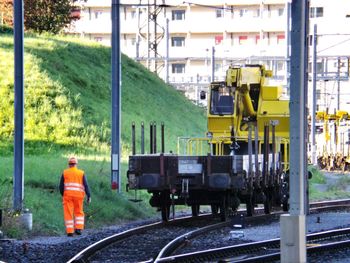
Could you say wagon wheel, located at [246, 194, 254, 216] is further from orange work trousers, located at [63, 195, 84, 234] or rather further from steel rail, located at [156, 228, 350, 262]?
steel rail, located at [156, 228, 350, 262]

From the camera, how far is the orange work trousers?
25047 mm

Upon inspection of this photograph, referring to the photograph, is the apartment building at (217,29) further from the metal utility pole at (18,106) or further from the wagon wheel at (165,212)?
the metal utility pole at (18,106)

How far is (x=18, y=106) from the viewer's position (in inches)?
1026

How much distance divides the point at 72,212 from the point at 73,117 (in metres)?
25.5

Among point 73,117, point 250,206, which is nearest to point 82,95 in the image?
point 73,117

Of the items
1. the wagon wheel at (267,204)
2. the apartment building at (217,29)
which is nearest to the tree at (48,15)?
the apartment building at (217,29)

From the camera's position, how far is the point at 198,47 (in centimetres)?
9988

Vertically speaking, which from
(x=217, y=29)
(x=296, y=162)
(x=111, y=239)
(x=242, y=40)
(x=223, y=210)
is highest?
(x=217, y=29)

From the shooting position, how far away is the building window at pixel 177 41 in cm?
10212

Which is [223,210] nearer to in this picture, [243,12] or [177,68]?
[243,12]

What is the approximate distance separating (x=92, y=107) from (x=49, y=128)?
4405 millimetres

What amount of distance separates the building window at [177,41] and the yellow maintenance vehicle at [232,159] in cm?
6774

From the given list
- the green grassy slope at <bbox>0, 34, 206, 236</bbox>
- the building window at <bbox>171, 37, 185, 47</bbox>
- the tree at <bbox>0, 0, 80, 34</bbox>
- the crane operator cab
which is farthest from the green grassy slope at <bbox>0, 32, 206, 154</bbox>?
the building window at <bbox>171, 37, 185, 47</bbox>

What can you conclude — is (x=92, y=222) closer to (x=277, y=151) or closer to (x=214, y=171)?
(x=214, y=171)
